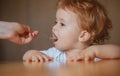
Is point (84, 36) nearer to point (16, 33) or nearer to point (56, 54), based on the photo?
point (56, 54)

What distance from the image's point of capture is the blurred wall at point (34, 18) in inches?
39.2

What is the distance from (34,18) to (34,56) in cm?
15

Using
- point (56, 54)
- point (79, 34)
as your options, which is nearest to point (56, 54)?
point (56, 54)

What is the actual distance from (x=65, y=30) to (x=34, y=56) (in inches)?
5.7

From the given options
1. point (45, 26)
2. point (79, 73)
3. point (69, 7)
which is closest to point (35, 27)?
point (45, 26)

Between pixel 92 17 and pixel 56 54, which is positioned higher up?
pixel 92 17

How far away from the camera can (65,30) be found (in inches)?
39.0

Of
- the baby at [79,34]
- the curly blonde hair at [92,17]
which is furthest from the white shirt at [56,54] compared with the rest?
the curly blonde hair at [92,17]

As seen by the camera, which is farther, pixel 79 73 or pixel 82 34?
pixel 82 34

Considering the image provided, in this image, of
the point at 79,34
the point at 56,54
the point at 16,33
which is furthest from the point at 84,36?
the point at 16,33

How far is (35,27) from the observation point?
101 centimetres

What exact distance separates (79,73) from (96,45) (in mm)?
366

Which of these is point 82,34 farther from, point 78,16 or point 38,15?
point 38,15

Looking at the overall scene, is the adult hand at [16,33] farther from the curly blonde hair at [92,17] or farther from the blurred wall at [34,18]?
the curly blonde hair at [92,17]
